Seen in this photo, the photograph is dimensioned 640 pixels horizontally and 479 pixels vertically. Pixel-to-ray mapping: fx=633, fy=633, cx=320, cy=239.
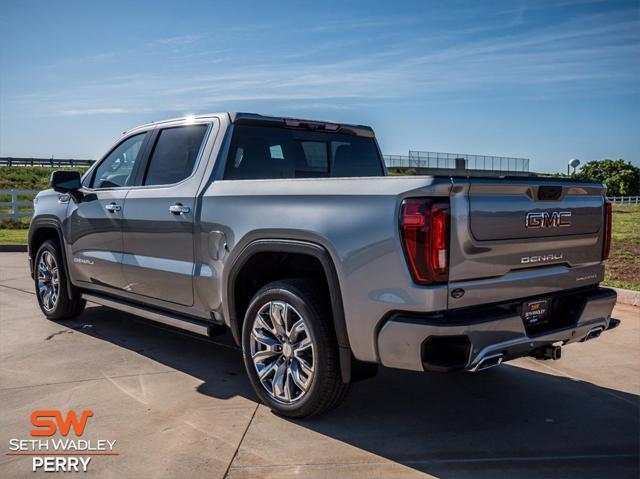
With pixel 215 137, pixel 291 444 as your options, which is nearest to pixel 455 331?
pixel 291 444

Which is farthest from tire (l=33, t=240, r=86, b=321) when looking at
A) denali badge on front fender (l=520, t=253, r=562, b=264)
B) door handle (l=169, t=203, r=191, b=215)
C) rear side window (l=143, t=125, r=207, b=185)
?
denali badge on front fender (l=520, t=253, r=562, b=264)

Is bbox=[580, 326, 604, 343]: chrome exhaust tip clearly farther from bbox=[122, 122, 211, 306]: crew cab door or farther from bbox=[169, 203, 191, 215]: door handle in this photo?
bbox=[169, 203, 191, 215]: door handle

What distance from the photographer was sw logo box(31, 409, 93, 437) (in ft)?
12.5

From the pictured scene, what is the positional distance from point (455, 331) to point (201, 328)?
2.06 meters

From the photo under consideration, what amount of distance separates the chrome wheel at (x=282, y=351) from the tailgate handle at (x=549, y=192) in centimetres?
156

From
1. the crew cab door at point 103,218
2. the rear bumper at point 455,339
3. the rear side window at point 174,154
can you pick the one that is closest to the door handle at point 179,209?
the rear side window at point 174,154

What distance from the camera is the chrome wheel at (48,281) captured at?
257 inches

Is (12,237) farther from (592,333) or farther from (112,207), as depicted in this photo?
(592,333)

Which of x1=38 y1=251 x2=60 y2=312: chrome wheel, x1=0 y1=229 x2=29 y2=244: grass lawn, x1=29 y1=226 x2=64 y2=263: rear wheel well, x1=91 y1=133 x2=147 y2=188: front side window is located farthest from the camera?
x1=0 y1=229 x2=29 y2=244: grass lawn

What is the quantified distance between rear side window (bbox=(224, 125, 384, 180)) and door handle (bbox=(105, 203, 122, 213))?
51.4 inches

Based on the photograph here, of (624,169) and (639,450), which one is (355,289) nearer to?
(639,450)

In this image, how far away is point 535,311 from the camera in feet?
12.0

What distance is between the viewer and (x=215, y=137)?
4.70 meters


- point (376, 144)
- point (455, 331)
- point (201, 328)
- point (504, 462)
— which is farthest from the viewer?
point (376, 144)
